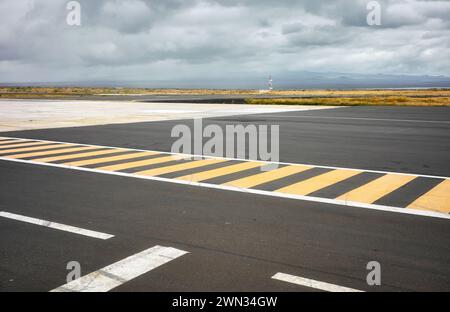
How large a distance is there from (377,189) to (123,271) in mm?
5716

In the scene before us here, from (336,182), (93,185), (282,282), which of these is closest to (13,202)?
(93,185)

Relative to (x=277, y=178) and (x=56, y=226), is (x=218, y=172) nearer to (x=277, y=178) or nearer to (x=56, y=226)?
(x=277, y=178)

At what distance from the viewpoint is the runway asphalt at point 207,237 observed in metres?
4.68

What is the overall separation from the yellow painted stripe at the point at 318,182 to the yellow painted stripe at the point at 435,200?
1.83 meters

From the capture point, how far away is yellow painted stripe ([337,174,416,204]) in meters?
7.95

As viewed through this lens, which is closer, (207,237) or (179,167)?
(207,237)

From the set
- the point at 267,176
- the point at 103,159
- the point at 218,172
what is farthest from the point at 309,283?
Answer: the point at 103,159

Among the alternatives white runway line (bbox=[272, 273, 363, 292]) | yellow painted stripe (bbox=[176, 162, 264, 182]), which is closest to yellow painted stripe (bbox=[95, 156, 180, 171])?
yellow painted stripe (bbox=[176, 162, 264, 182])

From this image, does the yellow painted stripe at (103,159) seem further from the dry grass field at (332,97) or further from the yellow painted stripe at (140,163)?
the dry grass field at (332,97)

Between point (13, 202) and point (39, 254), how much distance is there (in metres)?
2.81

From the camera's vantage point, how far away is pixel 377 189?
341 inches

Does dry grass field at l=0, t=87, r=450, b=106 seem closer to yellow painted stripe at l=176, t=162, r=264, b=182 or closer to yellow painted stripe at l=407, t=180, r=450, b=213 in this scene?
yellow painted stripe at l=176, t=162, r=264, b=182
